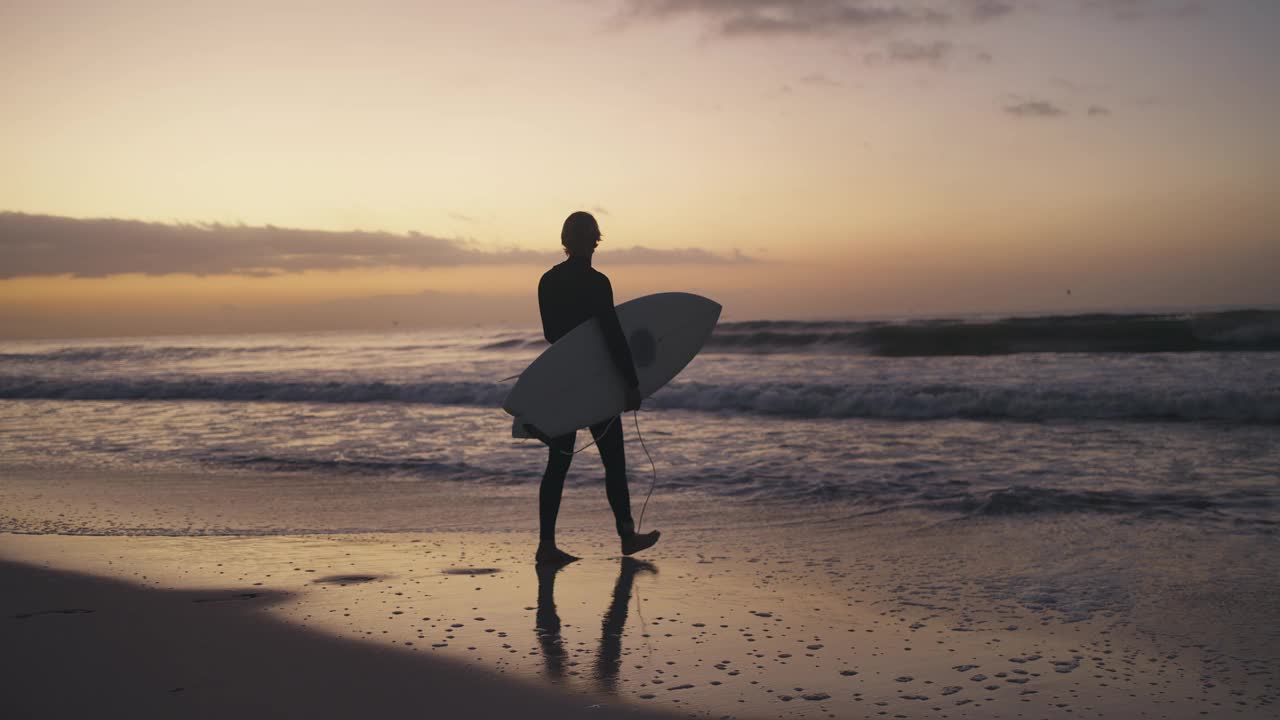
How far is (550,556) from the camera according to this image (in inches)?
152

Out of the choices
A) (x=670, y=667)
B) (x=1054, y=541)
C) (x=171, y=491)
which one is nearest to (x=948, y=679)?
(x=670, y=667)

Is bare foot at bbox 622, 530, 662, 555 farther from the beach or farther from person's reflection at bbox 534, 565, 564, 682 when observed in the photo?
person's reflection at bbox 534, 565, 564, 682

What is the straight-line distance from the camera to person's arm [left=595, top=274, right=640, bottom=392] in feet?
12.7

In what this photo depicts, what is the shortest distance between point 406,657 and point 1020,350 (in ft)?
59.2

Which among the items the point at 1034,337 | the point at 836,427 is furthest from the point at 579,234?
the point at 1034,337

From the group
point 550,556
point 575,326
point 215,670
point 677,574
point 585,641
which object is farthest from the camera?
point 575,326

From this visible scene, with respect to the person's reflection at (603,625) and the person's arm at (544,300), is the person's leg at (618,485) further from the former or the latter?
the person's arm at (544,300)

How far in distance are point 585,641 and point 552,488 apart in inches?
49.2

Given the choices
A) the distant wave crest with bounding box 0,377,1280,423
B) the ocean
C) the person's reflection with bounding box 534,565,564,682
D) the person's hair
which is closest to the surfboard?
the person's hair

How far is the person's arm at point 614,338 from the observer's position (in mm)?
3871

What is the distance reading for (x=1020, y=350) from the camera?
18188 millimetres

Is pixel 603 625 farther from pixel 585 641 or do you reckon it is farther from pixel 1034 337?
pixel 1034 337

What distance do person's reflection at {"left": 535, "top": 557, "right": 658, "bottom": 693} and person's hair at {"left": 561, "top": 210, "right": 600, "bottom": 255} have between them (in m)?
1.49

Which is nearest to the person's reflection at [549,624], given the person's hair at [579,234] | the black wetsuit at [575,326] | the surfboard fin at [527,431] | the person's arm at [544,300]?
the black wetsuit at [575,326]
